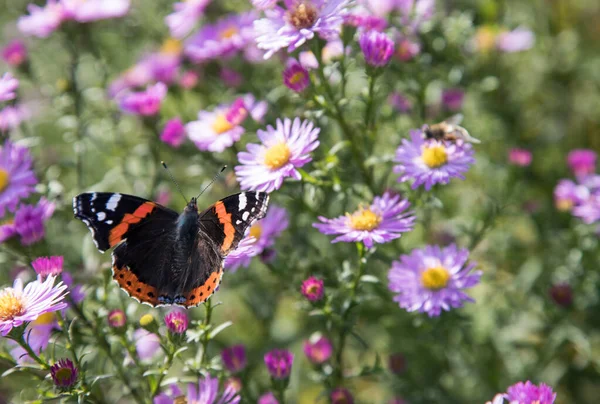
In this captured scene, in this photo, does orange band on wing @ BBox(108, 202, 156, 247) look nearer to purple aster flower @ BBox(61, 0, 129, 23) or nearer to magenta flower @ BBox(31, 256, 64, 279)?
magenta flower @ BBox(31, 256, 64, 279)

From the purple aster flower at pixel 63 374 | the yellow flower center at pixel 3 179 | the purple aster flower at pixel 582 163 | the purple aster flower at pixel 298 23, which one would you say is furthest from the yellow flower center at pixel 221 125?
the purple aster flower at pixel 582 163

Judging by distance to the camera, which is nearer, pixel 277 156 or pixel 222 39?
pixel 277 156

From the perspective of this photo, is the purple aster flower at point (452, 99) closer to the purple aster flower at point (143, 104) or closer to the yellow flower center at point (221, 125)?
the yellow flower center at point (221, 125)

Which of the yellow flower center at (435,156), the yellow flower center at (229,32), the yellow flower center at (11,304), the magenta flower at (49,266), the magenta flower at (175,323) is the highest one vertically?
the yellow flower center at (435,156)

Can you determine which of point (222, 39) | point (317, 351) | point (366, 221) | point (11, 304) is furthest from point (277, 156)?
point (222, 39)

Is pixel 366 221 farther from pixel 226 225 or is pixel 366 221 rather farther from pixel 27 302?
pixel 27 302

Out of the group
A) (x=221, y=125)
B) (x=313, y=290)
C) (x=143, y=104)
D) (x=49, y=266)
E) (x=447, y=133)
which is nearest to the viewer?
(x=49, y=266)
